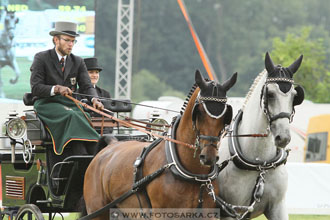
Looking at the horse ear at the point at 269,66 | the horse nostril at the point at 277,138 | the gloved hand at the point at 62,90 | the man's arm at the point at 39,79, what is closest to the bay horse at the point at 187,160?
the horse nostril at the point at 277,138

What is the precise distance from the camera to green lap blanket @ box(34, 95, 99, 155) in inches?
292

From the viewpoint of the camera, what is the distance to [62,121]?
24.4 ft

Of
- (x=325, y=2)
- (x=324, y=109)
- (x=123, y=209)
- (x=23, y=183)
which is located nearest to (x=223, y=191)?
(x=123, y=209)

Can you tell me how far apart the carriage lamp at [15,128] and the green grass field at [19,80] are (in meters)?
8.90

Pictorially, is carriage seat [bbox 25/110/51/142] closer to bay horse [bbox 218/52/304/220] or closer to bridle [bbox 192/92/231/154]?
bay horse [bbox 218/52/304/220]

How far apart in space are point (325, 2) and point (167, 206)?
169 feet

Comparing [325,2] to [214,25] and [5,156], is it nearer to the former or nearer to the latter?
[214,25]

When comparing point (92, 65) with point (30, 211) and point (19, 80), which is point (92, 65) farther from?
point (19, 80)

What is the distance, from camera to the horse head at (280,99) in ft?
20.3

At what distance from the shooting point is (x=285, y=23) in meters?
54.5

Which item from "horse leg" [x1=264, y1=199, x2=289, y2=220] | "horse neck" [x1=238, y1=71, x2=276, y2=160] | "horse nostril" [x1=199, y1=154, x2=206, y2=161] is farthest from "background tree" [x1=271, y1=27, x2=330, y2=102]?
"horse nostril" [x1=199, y1=154, x2=206, y2=161]

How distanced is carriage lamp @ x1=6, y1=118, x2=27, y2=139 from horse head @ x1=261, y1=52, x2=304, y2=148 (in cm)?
247

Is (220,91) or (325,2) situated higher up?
(325,2)

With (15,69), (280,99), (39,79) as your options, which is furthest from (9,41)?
(280,99)
